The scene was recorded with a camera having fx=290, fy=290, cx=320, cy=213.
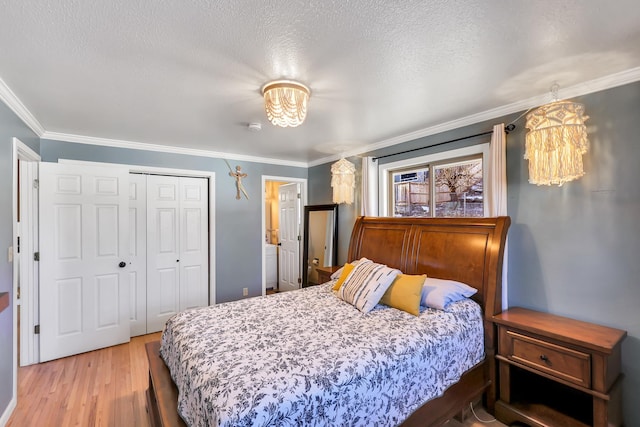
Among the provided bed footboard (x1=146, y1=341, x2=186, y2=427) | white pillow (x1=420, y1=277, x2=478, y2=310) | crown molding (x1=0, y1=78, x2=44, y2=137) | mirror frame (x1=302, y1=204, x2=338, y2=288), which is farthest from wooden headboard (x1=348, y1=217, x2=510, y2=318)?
crown molding (x1=0, y1=78, x2=44, y2=137)

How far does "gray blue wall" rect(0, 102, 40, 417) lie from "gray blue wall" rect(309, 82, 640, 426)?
391cm

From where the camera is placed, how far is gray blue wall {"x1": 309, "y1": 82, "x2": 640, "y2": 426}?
190 cm

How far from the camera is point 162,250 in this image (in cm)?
386

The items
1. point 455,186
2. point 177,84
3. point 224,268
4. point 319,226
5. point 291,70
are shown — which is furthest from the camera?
point 319,226

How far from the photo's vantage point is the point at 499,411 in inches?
83.7

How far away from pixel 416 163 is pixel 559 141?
147 cm

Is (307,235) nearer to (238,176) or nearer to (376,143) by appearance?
(238,176)

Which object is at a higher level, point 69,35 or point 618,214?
point 69,35

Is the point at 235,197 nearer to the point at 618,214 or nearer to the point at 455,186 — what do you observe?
the point at 455,186

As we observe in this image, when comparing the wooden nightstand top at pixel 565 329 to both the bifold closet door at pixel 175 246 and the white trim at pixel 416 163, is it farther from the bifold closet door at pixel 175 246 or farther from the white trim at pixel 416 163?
the bifold closet door at pixel 175 246

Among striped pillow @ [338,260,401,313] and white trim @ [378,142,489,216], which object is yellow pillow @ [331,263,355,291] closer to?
striped pillow @ [338,260,401,313]

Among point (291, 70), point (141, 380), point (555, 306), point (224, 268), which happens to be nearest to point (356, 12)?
point (291, 70)

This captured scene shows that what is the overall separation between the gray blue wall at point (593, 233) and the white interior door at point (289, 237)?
322 cm

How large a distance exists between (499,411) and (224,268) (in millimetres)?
3479
